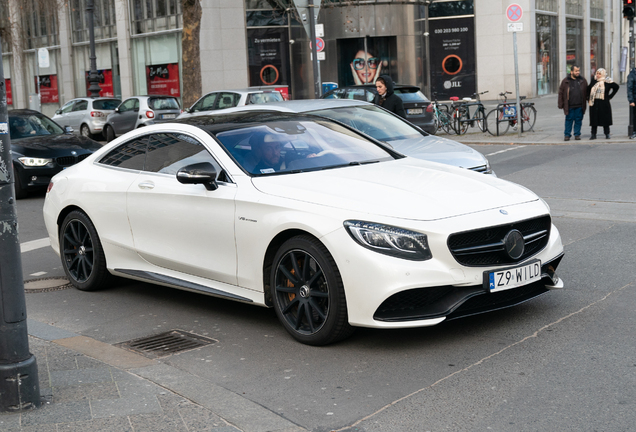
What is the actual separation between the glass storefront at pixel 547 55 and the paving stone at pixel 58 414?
36330 mm

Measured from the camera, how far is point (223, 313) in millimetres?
6375

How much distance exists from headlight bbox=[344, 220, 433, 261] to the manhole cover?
3.68 metres

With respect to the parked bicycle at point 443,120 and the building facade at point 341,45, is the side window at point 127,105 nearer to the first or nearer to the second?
the building facade at point 341,45

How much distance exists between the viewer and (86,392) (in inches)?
176

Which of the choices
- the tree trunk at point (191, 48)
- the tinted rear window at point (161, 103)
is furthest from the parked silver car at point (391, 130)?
the tinted rear window at point (161, 103)

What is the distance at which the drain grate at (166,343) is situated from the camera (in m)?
5.47

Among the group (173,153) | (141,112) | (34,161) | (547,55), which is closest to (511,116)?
(141,112)

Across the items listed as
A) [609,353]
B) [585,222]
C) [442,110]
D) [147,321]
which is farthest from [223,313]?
[442,110]

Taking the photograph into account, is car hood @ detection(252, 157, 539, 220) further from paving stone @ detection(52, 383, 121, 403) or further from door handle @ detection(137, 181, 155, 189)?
paving stone @ detection(52, 383, 121, 403)

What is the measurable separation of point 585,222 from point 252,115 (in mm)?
4462

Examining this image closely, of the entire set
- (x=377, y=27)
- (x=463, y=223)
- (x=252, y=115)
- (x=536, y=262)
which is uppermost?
(x=377, y=27)

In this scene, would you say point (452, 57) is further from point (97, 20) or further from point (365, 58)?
point (97, 20)

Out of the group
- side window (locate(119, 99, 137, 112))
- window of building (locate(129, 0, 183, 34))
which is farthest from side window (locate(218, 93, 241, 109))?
window of building (locate(129, 0, 183, 34))

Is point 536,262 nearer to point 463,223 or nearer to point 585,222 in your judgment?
point 463,223
